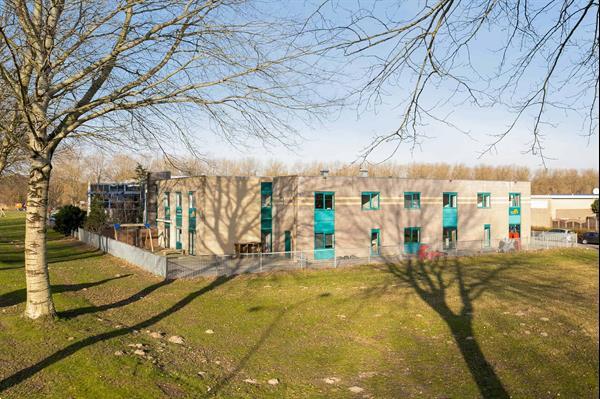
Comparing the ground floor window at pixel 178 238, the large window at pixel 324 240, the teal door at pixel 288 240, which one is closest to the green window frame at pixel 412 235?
the large window at pixel 324 240

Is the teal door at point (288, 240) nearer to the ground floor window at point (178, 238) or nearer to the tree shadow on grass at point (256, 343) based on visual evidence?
the ground floor window at point (178, 238)

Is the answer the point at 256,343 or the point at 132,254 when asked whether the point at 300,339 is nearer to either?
the point at 256,343

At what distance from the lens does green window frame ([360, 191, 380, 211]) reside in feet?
111

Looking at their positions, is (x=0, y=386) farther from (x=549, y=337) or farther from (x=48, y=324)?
(x=549, y=337)

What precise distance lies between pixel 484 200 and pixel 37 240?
36.5m

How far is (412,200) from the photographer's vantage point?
36.3 metres

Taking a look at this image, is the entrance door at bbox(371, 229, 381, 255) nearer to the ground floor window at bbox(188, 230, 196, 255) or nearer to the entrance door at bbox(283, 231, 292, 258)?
the entrance door at bbox(283, 231, 292, 258)

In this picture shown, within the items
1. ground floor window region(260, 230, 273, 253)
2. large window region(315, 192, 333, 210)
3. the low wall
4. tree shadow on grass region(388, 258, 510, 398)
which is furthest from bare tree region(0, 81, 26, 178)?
large window region(315, 192, 333, 210)

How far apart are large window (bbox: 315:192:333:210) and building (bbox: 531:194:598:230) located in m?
42.4

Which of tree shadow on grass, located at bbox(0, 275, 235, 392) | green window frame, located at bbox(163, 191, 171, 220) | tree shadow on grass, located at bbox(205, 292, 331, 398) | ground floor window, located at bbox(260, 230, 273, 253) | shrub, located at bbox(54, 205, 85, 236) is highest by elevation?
green window frame, located at bbox(163, 191, 171, 220)

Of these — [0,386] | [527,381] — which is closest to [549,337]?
[527,381]

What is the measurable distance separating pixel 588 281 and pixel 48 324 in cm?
2240

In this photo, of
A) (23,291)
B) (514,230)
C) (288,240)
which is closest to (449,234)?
(514,230)

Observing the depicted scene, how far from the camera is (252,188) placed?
34000 millimetres
